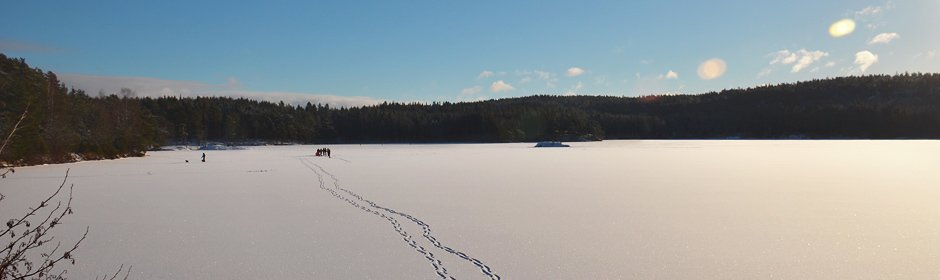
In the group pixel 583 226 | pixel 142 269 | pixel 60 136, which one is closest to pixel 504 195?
pixel 583 226

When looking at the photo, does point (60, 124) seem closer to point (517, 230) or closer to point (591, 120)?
point (517, 230)

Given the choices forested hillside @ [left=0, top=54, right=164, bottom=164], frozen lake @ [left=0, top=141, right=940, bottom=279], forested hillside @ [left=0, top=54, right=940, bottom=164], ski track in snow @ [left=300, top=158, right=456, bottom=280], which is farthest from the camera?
forested hillside @ [left=0, top=54, right=940, bottom=164]

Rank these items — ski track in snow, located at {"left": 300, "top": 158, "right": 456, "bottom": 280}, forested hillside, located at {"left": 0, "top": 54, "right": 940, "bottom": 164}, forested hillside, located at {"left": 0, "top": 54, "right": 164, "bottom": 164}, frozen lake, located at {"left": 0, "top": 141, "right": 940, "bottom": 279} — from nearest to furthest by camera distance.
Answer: ski track in snow, located at {"left": 300, "top": 158, "right": 456, "bottom": 280}
frozen lake, located at {"left": 0, "top": 141, "right": 940, "bottom": 279}
forested hillside, located at {"left": 0, "top": 54, "right": 164, "bottom": 164}
forested hillside, located at {"left": 0, "top": 54, "right": 940, "bottom": 164}

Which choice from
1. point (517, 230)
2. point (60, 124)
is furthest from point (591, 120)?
point (517, 230)

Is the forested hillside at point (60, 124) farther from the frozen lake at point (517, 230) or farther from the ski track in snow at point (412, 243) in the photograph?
the ski track in snow at point (412, 243)

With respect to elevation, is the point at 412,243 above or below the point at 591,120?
below

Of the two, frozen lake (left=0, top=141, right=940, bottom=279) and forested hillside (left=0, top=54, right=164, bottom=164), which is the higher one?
forested hillside (left=0, top=54, right=164, bottom=164)

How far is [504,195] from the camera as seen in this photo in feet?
45.1

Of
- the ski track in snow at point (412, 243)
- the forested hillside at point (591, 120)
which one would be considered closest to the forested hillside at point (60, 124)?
the ski track in snow at point (412, 243)

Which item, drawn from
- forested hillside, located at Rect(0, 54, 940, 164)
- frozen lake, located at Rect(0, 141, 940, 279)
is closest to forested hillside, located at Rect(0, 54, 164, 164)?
frozen lake, located at Rect(0, 141, 940, 279)

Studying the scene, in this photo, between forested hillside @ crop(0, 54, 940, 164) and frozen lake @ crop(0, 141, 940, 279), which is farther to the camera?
forested hillside @ crop(0, 54, 940, 164)

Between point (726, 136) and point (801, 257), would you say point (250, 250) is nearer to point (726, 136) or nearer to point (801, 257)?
point (801, 257)

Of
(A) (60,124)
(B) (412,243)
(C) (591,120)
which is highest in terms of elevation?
(C) (591,120)

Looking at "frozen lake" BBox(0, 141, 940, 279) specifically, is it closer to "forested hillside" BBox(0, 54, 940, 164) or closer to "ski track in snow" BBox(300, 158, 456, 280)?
"ski track in snow" BBox(300, 158, 456, 280)
